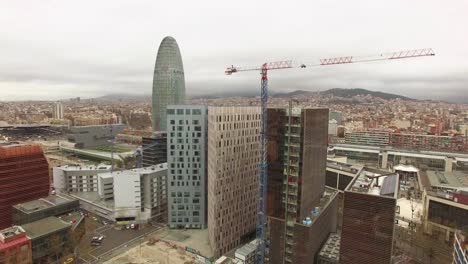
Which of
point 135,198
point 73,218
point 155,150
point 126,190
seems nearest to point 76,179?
point 155,150

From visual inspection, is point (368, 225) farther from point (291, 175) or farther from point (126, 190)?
point (126, 190)

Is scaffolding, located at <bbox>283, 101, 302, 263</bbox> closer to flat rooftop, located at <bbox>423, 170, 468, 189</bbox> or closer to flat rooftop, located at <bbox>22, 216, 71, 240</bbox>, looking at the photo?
flat rooftop, located at <bbox>22, 216, 71, 240</bbox>

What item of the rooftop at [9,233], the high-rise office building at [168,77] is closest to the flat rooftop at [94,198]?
the rooftop at [9,233]

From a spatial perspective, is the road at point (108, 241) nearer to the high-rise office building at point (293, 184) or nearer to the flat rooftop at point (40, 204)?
the flat rooftop at point (40, 204)

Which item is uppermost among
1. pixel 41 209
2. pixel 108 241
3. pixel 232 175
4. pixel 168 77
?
pixel 168 77

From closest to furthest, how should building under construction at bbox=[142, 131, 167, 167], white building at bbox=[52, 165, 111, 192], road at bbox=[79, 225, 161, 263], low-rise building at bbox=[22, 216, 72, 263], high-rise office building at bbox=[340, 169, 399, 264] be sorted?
high-rise office building at bbox=[340, 169, 399, 264] → low-rise building at bbox=[22, 216, 72, 263] → road at bbox=[79, 225, 161, 263] → white building at bbox=[52, 165, 111, 192] → building under construction at bbox=[142, 131, 167, 167]

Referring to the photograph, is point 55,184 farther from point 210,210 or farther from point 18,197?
point 210,210

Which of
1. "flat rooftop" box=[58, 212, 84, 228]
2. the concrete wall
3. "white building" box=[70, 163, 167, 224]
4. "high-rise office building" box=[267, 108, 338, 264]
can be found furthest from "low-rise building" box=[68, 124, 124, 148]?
"high-rise office building" box=[267, 108, 338, 264]
